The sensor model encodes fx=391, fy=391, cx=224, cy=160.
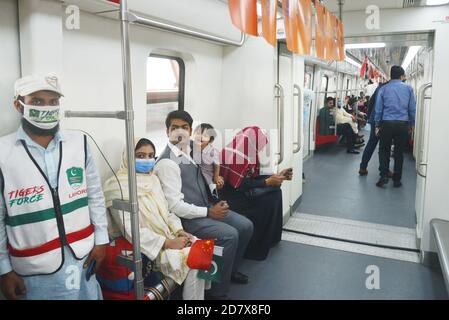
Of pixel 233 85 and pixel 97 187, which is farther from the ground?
pixel 233 85

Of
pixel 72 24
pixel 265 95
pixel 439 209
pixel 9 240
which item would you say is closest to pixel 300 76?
pixel 265 95

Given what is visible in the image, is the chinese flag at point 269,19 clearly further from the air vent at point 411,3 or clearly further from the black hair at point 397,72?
the black hair at point 397,72

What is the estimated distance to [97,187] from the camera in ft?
6.75

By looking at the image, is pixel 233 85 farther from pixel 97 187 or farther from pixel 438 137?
pixel 97 187

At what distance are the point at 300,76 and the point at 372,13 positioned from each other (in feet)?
4.06

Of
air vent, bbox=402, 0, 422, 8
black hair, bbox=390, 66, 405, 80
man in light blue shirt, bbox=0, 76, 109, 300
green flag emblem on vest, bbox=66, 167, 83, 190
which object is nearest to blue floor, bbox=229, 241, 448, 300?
man in light blue shirt, bbox=0, 76, 109, 300

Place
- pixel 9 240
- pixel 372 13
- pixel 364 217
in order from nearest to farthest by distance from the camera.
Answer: pixel 9 240, pixel 372 13, pixel 364 217

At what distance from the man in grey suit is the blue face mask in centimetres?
19

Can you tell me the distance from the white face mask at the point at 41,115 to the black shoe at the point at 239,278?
1961 millimetres

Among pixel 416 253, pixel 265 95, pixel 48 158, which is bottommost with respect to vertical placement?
pixel 416 253

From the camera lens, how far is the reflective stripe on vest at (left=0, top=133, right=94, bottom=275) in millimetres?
1684

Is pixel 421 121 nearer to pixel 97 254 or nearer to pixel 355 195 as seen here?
pixel 355 195

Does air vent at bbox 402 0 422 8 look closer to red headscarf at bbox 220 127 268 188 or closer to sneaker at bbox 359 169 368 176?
red headscarf at bbox 220 127 268 188

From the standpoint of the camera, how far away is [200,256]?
2.32 m
